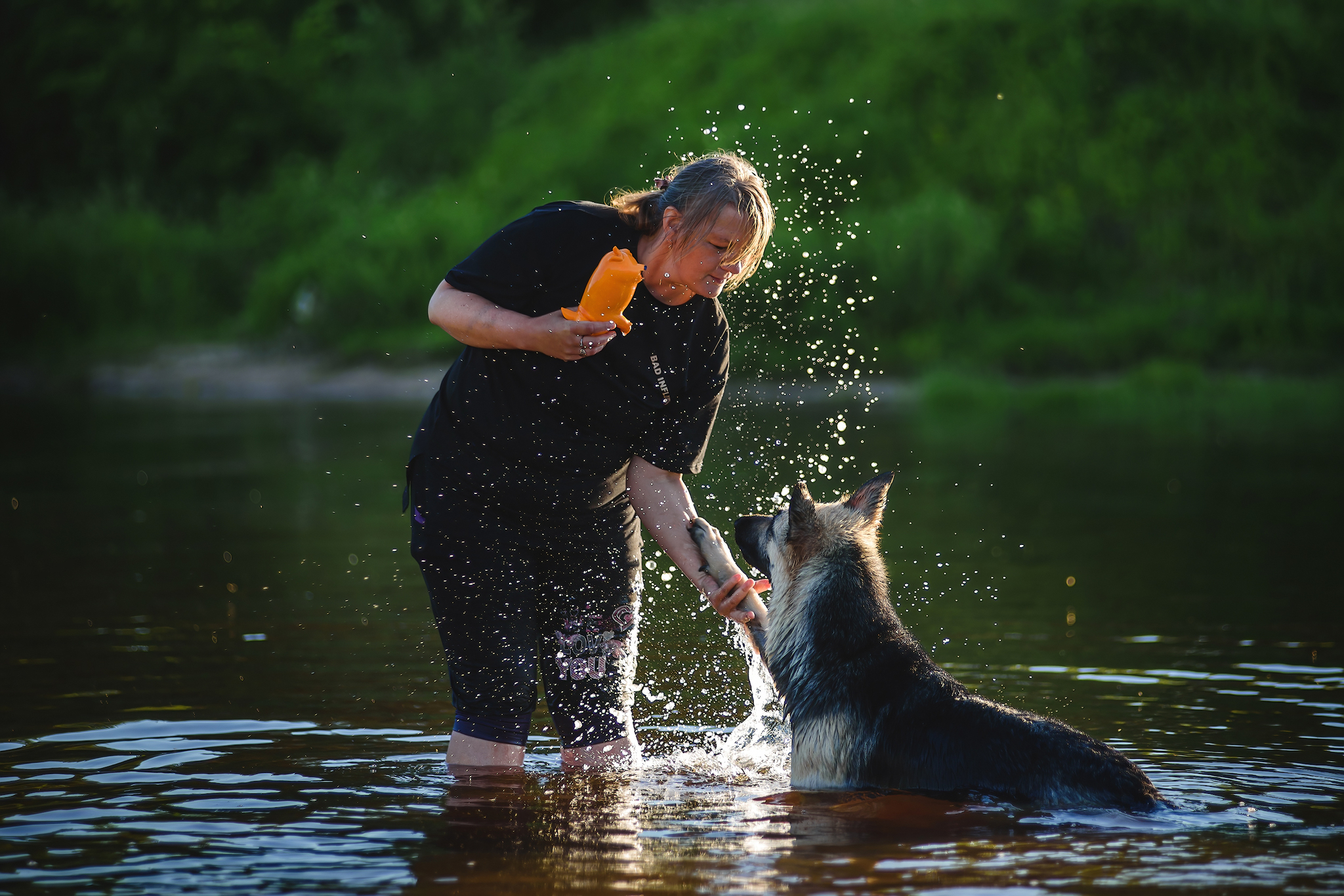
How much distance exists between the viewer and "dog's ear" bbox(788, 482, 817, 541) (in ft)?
18.7

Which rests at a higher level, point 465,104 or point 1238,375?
point 465,104

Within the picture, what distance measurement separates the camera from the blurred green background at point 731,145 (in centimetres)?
2662

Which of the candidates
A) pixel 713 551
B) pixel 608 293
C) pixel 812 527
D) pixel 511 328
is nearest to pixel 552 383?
pixel 511 328

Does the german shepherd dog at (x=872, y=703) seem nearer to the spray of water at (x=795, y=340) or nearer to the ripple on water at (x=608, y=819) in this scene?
the ripple on water at (x=608, y=819)

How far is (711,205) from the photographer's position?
509 centimetres

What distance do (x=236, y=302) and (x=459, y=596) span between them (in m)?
30.5

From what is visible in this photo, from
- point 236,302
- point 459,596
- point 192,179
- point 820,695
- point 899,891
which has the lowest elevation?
point 899,891

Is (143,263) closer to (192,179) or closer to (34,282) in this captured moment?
(34,282)

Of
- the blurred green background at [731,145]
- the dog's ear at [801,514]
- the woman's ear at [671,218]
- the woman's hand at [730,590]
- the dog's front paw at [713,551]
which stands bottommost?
the woman's hand at [730,590]

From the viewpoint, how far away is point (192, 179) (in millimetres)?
39562

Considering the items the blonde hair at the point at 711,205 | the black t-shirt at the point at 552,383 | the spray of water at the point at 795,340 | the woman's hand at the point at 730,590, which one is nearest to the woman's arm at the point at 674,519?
the woman's hand at the point at 730,590

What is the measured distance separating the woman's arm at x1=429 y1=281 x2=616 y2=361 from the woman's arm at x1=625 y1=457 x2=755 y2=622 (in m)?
0.69

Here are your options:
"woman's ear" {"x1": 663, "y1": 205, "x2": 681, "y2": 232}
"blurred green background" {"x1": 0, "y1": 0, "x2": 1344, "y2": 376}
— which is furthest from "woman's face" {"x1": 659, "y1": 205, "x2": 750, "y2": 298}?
"blurred green background" {"x1": 0, "y1": 0, "x2": 1344, "y2": 376}

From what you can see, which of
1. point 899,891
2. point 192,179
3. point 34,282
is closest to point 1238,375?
point 899,891
